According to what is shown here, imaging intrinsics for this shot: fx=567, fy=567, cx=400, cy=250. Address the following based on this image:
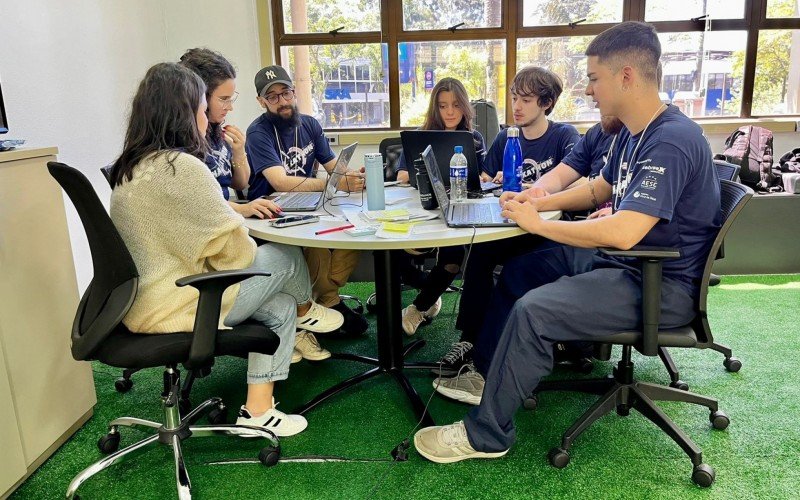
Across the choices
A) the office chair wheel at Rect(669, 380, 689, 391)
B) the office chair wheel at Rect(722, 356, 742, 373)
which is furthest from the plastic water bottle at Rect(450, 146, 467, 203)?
the office chair wheel at Rect(722, 356, 742, 373)

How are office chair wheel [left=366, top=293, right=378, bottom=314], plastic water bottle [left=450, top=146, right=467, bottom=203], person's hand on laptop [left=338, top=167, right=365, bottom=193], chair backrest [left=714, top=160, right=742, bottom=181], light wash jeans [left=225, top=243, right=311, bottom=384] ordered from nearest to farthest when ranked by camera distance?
light wash jeans [left=225, top=243, right=311, bottom=384] < chair backrest [left=714, top=160, right=742, bottom=181] < plastic water bottle [left=450, top=146, right=467, bottom=203] < person's hand on laptop [left=338, top=167, right=365, bottom=193] < office chair wheel [left=366, top=293, right=378, bottom=314]

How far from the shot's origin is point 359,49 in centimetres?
446

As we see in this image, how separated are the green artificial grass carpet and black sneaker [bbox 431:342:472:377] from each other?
0.26ft

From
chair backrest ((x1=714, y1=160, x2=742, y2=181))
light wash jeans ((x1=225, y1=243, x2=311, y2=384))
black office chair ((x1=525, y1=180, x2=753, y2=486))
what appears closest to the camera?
black office chair ((x1=525, y1=180, x2=753, y2=486))

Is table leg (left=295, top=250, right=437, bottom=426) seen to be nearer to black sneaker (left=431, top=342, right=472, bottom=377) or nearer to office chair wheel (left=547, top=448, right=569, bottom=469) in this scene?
black sneaker (left=431, top=342, right=472, bottom=377)

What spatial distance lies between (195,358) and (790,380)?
7.14ft

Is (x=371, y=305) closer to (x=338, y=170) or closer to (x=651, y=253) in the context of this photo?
(x=338, y=170)

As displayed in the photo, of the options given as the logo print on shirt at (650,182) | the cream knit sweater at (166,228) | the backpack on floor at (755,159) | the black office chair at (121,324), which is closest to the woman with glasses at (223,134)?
the cream knit sweater at (166,228)

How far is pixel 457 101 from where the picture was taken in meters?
2.85

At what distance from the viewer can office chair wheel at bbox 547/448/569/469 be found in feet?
5.54

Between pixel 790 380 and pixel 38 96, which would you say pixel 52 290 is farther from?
pixel 790 380

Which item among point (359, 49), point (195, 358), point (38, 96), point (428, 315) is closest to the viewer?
point (195, 358)

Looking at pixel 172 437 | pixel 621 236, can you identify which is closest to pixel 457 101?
pixel 621 236

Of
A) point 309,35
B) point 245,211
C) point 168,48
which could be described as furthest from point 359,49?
point 245,211
